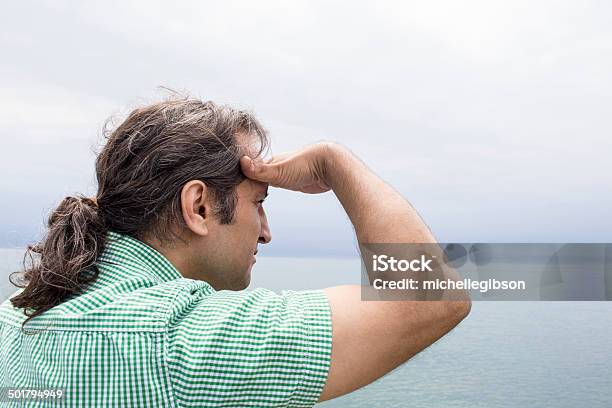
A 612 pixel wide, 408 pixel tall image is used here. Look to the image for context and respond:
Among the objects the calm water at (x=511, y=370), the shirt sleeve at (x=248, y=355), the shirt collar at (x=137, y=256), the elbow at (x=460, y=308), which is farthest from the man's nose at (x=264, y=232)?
the calm water at (x=511, y=370)

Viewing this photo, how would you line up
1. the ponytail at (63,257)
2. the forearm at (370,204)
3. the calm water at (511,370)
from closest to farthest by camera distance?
the ponytail at (63,257) < the forearm at (370,204) < the calm water at (511,370)

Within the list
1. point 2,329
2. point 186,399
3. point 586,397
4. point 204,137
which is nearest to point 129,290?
point 186,399

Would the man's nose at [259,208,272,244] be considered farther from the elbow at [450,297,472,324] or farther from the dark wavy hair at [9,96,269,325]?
the elbow at [450,297,472,324]

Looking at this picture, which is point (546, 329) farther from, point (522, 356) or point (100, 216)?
point (100, 216)

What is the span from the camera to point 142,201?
6.10ft

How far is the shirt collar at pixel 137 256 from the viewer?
170 centimetres

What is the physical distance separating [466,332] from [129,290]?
113 ft

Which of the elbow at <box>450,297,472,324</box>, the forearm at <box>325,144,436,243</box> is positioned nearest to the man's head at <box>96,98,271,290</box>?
the forearm at <box>325,144,436,243</box>

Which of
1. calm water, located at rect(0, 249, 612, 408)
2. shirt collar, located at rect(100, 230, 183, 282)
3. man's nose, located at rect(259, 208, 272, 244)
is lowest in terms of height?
calm water, located at rect(0, 249, 612, 408)

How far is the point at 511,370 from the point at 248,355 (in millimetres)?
31106

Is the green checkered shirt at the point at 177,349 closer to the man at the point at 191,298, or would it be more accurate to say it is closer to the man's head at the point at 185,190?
the man at the point at 191,298

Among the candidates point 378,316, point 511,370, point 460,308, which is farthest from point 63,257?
point 511,370

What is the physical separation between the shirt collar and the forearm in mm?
586

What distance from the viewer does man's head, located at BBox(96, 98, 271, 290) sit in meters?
1.85
